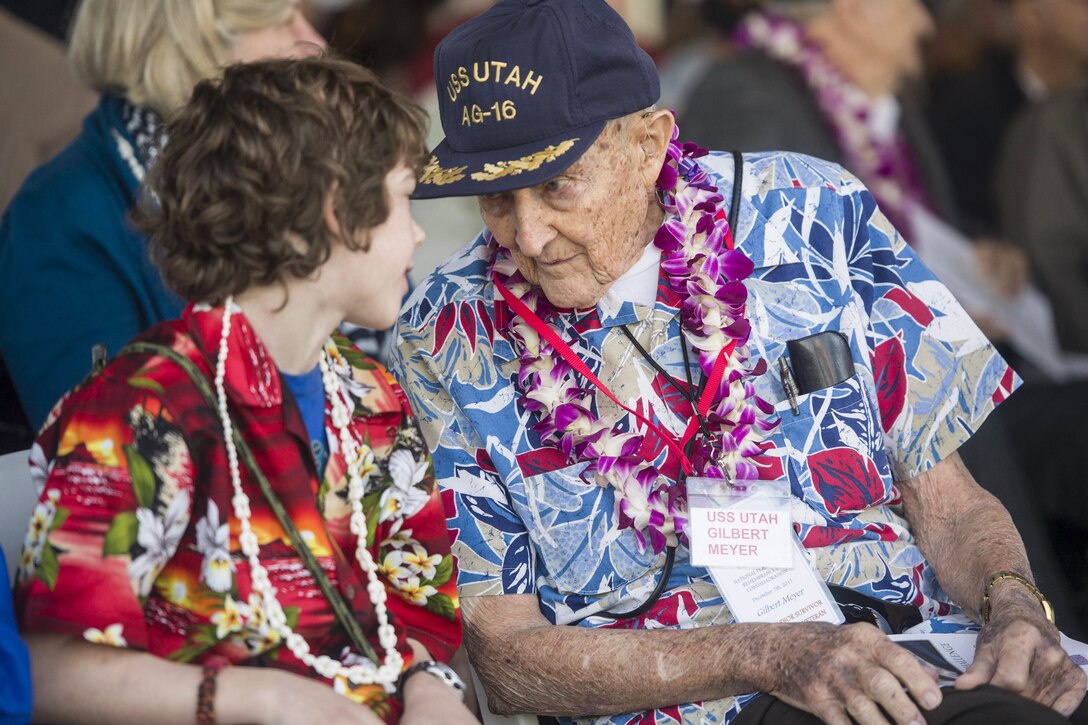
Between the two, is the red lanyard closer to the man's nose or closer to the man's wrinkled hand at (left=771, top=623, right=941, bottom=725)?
the man's nose

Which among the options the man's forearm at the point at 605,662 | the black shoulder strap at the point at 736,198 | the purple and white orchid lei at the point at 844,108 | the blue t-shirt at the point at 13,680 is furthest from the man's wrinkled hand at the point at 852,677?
the purple and white orchid lei at the point at 844,108

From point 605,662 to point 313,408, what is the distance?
66 cm

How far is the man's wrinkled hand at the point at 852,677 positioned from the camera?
6.24ft

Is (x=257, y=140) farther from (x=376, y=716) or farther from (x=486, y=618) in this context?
(x=486, y=618)

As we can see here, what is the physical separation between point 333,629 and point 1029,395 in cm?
298

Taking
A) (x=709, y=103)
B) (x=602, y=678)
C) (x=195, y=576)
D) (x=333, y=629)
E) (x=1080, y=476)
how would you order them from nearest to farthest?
(x=195, y=576) → (x=333, y=629) → (x=602, y=678) → (x=1080, y=476) → (x=709, y=103)

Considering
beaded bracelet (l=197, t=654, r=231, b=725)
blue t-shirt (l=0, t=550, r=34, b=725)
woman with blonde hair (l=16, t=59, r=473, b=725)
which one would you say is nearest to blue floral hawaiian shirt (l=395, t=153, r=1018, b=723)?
woman with blonde hair (l=16, t=59, r=473, b=725)

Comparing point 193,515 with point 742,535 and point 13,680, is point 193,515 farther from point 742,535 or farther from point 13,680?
point 742,535

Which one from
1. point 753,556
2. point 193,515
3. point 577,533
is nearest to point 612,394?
point 577,533

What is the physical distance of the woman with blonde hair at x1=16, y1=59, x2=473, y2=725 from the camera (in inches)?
63.5

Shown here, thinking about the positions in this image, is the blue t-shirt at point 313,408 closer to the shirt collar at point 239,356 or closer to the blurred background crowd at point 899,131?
the shirt collar at point 239,356

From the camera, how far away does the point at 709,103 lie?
434cm

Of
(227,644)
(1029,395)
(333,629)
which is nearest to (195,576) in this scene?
(227,644)

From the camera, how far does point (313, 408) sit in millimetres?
1925
